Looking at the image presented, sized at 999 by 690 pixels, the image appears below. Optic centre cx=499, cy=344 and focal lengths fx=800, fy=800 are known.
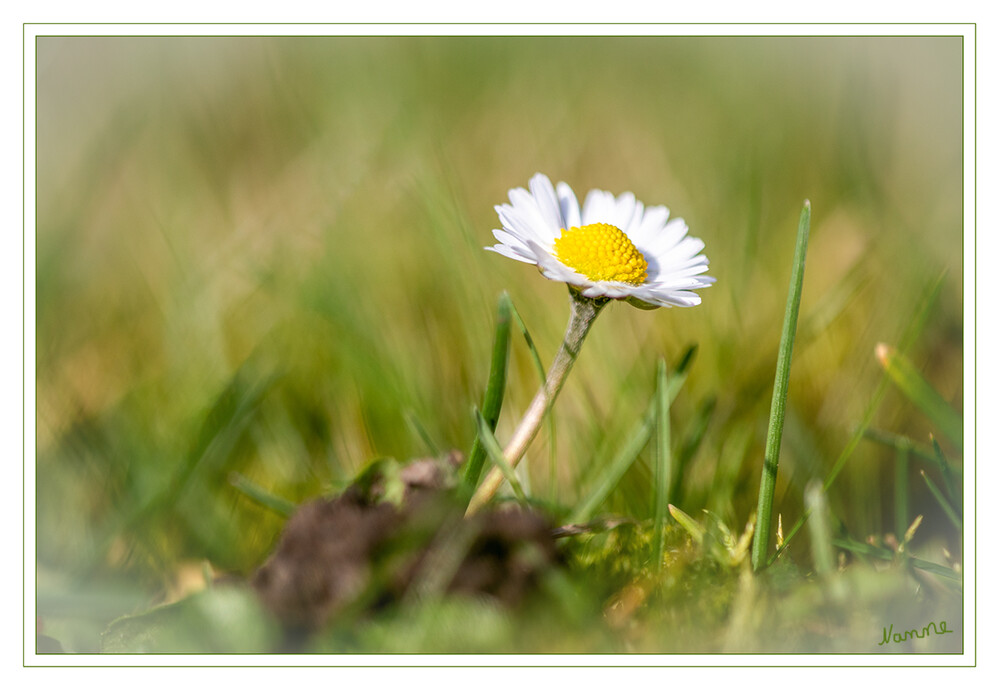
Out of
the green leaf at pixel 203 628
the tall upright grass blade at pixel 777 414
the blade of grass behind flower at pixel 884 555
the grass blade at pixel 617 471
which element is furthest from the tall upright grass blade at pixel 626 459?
the green leaf at pixel 203 628

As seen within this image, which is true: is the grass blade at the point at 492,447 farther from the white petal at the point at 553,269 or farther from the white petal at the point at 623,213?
the white petal at the point at 623,213

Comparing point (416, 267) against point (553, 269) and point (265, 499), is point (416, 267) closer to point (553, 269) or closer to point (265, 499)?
point (265, 499)

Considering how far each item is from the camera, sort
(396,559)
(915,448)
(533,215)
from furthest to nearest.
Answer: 1. (915,448)
2. (533,215)
3. (396,559)

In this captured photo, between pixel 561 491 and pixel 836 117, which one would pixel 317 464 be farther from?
pixel 836 117

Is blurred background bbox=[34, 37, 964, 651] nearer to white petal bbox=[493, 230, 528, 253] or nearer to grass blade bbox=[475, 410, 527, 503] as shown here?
grass blade bbox=[475, 410, 527, 503]

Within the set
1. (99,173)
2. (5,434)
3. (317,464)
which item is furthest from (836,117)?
(5,434)

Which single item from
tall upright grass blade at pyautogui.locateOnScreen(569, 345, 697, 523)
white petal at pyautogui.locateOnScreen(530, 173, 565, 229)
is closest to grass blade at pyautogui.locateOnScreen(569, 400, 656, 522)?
tall upright grass blade at pyautogui.locateOnScreen(569, 345, 697, 523)
